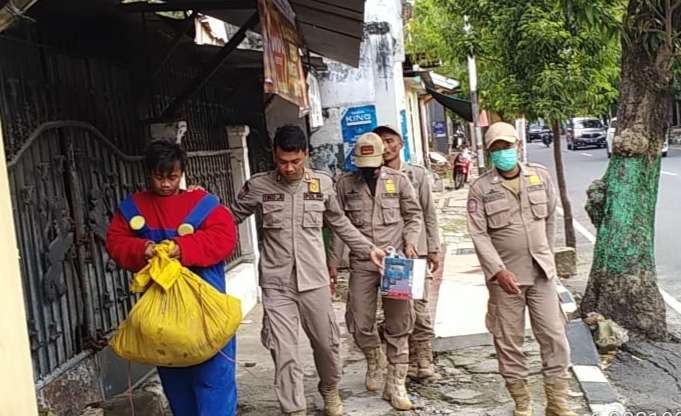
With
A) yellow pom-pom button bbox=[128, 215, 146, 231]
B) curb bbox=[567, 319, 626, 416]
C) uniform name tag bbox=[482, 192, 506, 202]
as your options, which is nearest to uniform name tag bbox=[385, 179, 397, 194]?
uniform name tag bbox=[482, 192, 506, 202]

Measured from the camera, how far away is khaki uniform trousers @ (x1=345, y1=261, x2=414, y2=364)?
5078 millimetres

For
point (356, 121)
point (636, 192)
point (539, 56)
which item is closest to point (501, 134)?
point (636, 192)

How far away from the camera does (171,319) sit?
3.59m

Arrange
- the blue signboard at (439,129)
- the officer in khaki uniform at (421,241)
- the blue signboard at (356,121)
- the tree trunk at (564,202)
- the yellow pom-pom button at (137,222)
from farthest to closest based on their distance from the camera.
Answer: the blue signboard at (439,129)
the blue signboard at (356,121)
the tree trunk at (564,202)
the officer in khaki uniform at (421,241)
the yellow pom-pom button at (137,222)

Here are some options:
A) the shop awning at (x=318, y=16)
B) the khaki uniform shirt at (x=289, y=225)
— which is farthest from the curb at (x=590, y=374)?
the shop awning at (x=318, y=16)

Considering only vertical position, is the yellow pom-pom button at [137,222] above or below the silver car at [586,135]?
above

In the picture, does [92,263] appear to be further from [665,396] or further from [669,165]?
[669,165]

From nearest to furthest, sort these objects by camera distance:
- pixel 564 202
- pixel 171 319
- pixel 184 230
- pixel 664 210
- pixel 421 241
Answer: pixel 171 319 → pixel 184 230 → pixel 421 241 → pixel 564 202 → pixel 664 210

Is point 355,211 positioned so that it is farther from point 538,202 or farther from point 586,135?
point 586,135

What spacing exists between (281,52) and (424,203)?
136 cm

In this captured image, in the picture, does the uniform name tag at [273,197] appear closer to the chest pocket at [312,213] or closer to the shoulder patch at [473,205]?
the chest pocket at [312,213]

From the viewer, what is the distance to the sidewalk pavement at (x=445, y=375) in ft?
16.9

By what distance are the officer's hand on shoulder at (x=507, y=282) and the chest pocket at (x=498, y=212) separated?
29cm

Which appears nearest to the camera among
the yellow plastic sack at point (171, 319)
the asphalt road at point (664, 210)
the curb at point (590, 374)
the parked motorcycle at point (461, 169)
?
the yellow plastic sack at point (171, 319)
